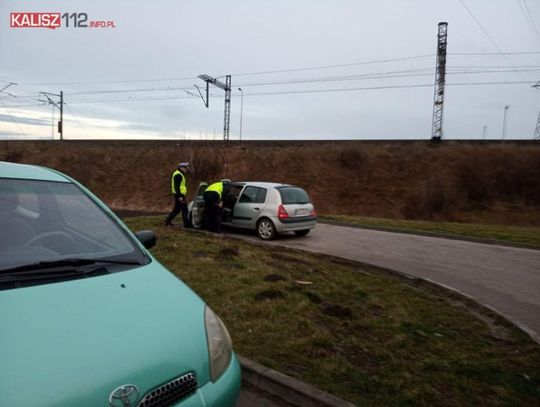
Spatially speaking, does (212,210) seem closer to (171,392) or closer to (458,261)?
(458,261)

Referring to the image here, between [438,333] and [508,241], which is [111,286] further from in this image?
[508,241]

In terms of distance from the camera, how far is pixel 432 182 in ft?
84.0

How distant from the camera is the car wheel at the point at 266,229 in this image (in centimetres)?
1105

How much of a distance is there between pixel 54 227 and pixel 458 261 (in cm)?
850

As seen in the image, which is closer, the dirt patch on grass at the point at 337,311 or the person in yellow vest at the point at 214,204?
the dirt patch on grass at the point at 337,311

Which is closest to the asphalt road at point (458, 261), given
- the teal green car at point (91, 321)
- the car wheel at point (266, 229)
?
the car wheel at point (266, 229)

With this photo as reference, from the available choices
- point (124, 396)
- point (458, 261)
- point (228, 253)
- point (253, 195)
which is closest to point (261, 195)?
point (253, 195)

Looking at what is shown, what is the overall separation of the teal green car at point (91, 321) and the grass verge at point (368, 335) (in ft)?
5.11

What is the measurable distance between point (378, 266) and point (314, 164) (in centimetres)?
2357

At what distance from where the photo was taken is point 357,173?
1171 inches

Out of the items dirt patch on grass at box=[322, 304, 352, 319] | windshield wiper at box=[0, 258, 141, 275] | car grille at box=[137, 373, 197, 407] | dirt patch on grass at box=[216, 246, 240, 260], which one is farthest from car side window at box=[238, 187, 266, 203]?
car grille at box=[137, 373, 197, 407]

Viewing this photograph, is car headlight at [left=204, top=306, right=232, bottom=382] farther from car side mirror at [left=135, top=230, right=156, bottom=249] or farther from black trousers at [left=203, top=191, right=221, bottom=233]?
black trousers at [left=203, top=191, right=221, bottom=233]

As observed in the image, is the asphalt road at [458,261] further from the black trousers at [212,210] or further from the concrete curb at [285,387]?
the concrete curb at [285,387]

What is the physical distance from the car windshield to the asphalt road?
4.60 meters
